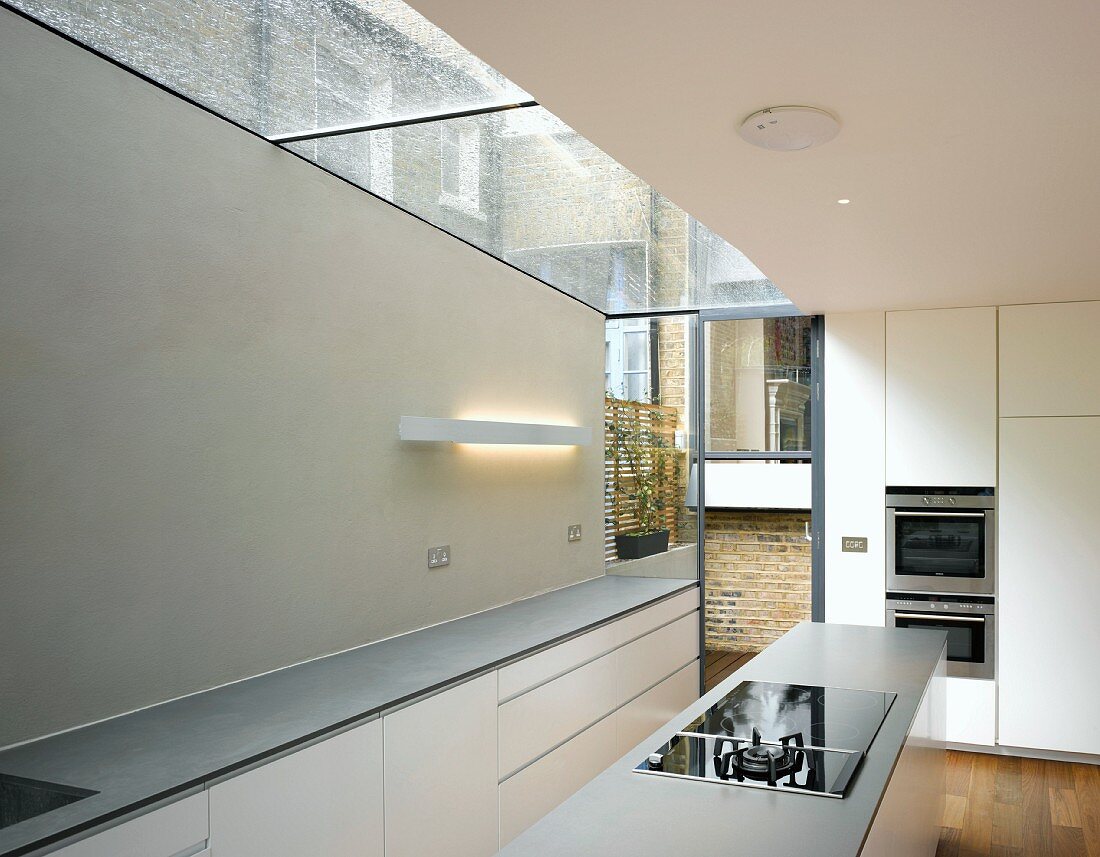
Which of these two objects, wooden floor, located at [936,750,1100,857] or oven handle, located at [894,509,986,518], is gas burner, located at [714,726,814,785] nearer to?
wooden floor, located at [936,750,1100,857]

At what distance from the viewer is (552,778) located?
12.3 ft

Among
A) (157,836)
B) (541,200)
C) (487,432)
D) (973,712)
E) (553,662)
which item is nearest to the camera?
(157,836)

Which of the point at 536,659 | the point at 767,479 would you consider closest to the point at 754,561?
the point at 767,479

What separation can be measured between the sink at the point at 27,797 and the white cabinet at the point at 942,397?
171 inches

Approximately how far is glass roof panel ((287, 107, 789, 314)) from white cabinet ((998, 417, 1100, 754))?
5.55ft

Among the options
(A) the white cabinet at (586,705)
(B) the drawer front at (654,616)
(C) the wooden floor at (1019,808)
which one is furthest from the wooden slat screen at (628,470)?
(C) the wooden floor at (1019,808)

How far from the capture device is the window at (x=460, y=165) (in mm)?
2732

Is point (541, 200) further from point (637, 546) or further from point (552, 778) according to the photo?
point (637, 546)

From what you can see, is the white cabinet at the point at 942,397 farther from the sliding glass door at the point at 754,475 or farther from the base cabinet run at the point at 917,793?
the base cabinet run at the point at 917,793

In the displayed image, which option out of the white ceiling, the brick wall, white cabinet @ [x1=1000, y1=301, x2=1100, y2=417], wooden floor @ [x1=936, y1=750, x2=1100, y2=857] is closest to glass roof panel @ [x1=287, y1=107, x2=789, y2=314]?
the white ceiling

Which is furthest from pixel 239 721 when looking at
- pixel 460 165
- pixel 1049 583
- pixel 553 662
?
pixel 1049 583

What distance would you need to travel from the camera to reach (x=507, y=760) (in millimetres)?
3406

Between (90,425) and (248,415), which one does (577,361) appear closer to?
(248,415)

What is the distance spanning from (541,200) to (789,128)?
1.31m
